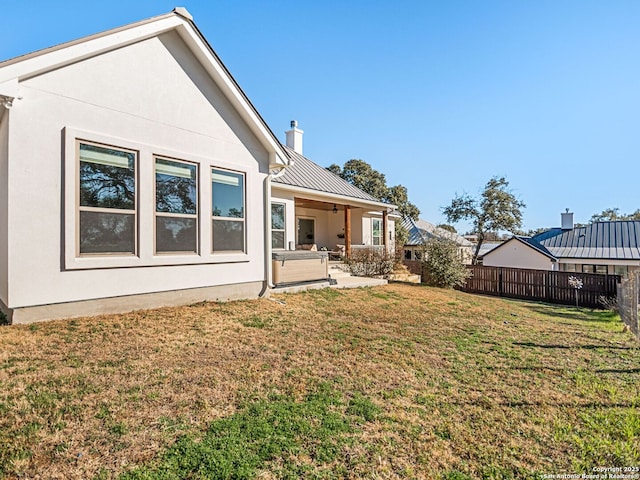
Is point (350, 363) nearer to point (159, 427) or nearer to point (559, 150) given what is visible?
point (159, 427)

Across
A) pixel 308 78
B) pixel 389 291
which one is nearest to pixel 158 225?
pixel 389 291

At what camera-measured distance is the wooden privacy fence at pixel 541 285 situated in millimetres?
16047

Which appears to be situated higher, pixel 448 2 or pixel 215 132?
pixel 448 2

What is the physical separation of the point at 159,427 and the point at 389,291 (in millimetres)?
9148

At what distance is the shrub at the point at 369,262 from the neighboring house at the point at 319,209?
1390 millimetres

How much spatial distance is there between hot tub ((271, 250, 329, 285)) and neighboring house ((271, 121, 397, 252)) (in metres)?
2.70

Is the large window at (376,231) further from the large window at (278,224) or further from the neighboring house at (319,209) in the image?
the large window at (278,224)

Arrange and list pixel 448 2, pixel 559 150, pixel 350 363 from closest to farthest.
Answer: pixel 350 363 → pixel 448 2 → pixel 559 150

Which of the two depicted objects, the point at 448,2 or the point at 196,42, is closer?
the point at 196,42

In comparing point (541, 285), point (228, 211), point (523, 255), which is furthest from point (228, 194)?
point (523, 255)

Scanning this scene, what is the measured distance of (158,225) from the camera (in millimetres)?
6727

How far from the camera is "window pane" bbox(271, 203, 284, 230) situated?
1250 cm

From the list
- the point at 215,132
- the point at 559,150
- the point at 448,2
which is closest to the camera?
the point at 215,132

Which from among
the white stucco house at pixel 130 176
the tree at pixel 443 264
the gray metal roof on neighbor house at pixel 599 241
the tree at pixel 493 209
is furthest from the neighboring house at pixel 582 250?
the white stucco house at pixel 130 176
